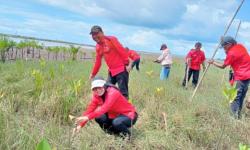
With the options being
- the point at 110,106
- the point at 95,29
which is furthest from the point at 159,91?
the point at 110,106

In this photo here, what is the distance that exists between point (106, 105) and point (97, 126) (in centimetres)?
83

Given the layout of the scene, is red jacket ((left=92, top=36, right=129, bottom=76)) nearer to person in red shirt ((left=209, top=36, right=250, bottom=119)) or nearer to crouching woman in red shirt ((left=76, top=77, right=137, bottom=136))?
crouching woman in red shirt ((left=76, top=77, right=137, bottom=136))

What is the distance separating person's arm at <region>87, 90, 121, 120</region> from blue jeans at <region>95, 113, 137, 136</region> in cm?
35

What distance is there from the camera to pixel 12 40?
1484 centimetres

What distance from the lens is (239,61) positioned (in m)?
6.37

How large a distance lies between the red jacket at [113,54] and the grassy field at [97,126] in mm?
678

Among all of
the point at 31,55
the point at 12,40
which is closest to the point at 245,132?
the point at 12,40

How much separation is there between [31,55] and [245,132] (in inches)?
596

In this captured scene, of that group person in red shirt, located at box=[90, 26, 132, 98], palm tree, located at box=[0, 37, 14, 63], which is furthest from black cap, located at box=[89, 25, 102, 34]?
palm tree, located at box=[0, 37, 14, 63]

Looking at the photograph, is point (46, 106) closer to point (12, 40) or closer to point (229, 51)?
point (229, 51)

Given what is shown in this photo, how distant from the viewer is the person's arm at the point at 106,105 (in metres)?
4.71

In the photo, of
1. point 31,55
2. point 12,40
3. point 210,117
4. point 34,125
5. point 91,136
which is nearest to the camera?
point 34,125

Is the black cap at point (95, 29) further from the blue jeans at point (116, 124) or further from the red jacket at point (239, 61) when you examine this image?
the red jacket at point (239, 61)

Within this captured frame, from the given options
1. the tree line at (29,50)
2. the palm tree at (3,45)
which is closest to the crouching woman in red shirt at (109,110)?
the tree line at (29,50)
